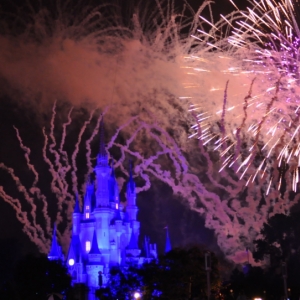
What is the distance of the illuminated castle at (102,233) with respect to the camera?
3292 inches

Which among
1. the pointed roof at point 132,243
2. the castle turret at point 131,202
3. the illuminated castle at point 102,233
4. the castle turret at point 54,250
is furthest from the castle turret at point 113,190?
the castle turret at point 54,250

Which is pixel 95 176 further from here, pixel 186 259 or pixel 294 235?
pixel 186 259

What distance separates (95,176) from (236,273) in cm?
3072

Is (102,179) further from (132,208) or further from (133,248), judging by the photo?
(133,248)

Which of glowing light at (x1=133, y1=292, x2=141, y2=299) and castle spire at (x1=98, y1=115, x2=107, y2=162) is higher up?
castle spire at (x1=98, y1=115, x2=107, y2=162)

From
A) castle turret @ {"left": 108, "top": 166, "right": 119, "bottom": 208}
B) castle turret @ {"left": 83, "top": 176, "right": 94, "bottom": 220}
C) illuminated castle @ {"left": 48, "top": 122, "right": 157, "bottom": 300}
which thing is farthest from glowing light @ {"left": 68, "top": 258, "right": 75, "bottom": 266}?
castle turret @ {"left": 108, "top": 166, "right": 119, "bottom": 208}

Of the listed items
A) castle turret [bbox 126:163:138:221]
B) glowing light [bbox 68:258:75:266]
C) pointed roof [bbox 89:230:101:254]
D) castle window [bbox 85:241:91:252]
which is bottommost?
glowing light [bbox 68:258:75:266]

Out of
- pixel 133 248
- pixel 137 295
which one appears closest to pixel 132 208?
pixel 133 248

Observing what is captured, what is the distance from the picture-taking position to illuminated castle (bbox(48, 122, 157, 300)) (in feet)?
274

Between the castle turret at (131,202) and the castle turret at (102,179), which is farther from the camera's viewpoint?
the castle turret at (131,202)

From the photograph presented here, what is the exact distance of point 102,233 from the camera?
289 ft

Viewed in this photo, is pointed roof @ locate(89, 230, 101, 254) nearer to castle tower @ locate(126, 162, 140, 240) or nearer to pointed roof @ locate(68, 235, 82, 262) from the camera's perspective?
pointed roof @ locate(68, 235, 82, 262)

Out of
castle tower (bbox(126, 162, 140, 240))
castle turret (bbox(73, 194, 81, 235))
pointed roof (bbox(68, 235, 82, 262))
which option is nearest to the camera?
pointed roof (bbox(68, 235, 82, 262))

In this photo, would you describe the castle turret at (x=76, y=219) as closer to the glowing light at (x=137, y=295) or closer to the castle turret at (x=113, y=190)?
the castle turret at (x=113, y=190)
